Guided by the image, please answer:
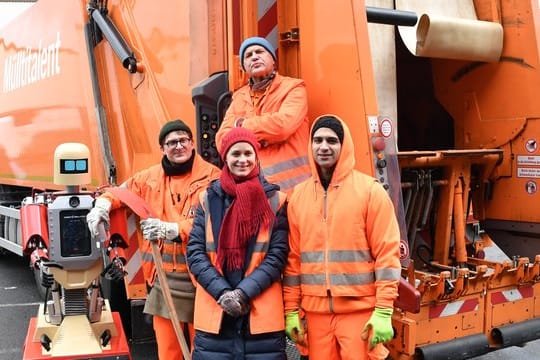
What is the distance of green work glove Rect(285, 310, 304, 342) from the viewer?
8.14 ft

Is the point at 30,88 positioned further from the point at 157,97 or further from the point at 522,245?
the point at 522,245

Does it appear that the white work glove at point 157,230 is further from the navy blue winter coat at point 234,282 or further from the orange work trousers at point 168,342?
the orange work trousers at point 168,342

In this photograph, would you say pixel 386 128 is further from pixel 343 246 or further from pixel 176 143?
pixel 176 143

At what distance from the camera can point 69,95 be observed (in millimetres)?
5363

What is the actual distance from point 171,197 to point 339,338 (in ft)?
3.29

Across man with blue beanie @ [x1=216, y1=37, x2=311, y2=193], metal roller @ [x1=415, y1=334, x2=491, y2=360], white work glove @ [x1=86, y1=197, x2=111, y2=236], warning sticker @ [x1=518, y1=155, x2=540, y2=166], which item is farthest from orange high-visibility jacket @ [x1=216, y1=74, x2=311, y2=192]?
warning sticker @ [x1=518, y1=155, x2=540, y2=166]

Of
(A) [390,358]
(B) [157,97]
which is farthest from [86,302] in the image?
(A) [390,358]

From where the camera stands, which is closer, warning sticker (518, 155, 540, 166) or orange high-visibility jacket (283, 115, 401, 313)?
orange high-visibility jacket (283, 115, 401, 313)

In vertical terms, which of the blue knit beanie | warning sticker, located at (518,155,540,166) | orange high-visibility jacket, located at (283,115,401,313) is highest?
the blue knit beanie

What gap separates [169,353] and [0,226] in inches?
199

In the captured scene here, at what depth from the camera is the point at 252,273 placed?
8.01 ft

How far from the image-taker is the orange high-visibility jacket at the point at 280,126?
2871mm

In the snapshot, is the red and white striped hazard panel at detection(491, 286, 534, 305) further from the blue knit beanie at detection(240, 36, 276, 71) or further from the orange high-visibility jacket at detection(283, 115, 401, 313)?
the blue knit beanie at detection(240, 36, 276, 71)

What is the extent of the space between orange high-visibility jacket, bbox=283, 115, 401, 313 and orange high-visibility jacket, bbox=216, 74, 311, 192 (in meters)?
0.39
